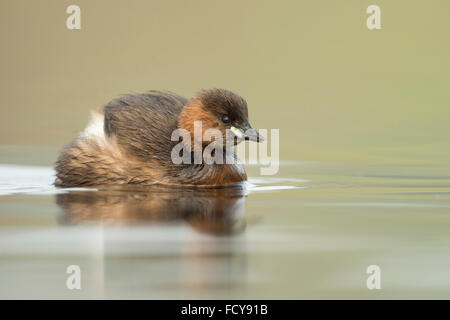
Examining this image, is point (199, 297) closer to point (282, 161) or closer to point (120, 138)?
point (120, 138)

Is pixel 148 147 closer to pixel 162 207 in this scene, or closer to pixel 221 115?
pixel 221 115

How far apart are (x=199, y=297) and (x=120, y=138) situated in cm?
479

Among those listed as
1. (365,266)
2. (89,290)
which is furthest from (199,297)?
(365,266)

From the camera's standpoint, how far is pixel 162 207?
7266 mm

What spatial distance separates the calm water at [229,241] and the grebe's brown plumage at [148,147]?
38 centimetres

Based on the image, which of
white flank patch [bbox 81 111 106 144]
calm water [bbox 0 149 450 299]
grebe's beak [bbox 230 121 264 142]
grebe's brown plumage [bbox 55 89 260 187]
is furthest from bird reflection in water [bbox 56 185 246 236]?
white flank patch [bbox 81 111 106 144]

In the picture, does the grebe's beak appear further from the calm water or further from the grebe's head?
the calm water

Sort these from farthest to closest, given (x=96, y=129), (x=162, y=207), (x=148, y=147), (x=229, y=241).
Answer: (x=96, y=129) < (x=148, y=147) < (x=162, y=207) < (x=229, y=241)

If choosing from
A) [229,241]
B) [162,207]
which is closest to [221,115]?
[162,207]

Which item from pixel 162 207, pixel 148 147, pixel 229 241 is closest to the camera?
pixel 229 241

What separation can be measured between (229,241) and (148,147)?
10.8ft

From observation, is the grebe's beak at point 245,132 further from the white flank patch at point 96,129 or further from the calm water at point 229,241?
the white flank patch at point 96,129

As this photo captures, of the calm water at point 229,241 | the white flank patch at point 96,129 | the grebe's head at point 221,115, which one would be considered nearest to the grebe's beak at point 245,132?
the grebe's head at point 221,115

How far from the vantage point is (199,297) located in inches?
173
